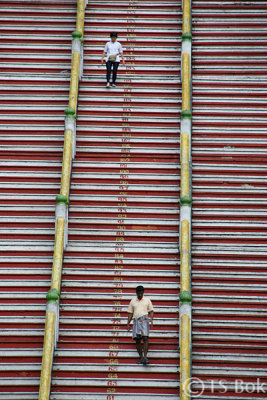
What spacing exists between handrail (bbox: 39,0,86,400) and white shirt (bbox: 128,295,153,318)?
1.81 meters

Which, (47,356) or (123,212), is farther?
(123,212)

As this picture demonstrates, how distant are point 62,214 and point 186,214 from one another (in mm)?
3000

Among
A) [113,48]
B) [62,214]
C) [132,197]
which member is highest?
[113,48]

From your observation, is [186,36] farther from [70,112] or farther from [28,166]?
[28,166]

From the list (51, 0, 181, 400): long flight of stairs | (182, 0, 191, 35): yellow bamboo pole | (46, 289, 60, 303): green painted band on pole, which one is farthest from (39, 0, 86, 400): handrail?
(182, 0, 191, 35): yellow bamboo pole

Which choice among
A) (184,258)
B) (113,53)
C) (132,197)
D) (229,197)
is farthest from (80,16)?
(184,258)

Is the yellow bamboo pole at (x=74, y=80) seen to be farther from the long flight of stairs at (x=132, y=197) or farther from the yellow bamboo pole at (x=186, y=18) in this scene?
the yellow bamboo pole at (x=186, y=18)

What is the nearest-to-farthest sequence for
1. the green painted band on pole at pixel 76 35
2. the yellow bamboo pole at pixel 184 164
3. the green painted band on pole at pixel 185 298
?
1. the green painted band on pole at pixel 185 298
2. the yellow bamboo pole at pixel 184 164
3. the green painted band on pole at pixel 76 35

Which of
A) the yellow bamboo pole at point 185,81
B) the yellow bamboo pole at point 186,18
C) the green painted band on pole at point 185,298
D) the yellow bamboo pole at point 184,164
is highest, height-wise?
the yellow bamboo pole at point 186,18

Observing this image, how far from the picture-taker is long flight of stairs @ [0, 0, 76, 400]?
16.0 metres

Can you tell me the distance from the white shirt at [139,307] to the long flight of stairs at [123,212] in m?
1.16

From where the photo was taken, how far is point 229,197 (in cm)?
1814

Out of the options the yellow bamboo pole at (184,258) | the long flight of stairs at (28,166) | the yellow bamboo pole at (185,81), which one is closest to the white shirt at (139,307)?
the yellow bamboo pole at (184,258)

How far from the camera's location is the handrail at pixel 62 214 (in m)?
15.0
